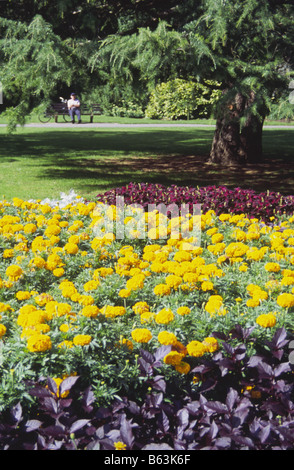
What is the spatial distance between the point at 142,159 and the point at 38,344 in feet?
34.4

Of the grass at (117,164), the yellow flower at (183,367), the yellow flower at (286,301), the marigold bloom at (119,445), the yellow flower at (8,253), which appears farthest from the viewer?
the grass at (117,164)

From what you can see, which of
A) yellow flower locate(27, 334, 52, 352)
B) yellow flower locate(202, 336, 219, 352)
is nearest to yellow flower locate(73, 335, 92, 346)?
yellow flower locate(27, 334, 52, 352)

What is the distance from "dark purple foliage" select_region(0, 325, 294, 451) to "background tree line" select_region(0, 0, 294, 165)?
115 inches

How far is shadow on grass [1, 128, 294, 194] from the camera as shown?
9.23m

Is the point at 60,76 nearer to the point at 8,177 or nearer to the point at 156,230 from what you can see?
the point at 156,230

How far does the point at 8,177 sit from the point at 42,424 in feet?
26.8

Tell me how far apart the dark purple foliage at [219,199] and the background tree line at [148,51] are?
0.90 metres

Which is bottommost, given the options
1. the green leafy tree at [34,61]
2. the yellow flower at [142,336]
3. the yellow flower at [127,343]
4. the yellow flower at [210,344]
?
the yellow flower at [127,343]

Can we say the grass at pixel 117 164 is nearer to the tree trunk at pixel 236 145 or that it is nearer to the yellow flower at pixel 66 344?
the tree trunk at pixel 236 145

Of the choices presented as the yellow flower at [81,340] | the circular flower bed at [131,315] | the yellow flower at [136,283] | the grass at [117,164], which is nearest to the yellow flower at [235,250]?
the circular flower bed at [131,315]

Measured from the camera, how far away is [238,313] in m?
2.57

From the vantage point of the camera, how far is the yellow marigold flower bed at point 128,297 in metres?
2.12

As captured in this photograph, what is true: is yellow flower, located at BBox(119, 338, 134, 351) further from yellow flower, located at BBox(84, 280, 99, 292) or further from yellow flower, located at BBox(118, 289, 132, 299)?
yellow flower, located at BBox(84, 280, 99, 292)

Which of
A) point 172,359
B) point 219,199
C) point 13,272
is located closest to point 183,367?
point 172,359
